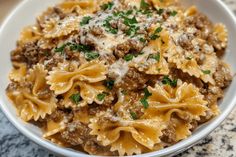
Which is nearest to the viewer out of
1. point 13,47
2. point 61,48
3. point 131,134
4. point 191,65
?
point 131,134

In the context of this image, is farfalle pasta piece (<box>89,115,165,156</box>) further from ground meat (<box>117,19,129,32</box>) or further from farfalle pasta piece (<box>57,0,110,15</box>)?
farfalle pasta piece (<box>57,0,110,15</box>)

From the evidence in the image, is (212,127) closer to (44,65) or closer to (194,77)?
(194,77)

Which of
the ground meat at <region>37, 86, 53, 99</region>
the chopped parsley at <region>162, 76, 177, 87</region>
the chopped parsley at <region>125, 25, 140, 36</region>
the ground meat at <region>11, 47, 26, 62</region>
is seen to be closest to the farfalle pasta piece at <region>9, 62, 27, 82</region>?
the ground meat at <region>11, 47, 26, 62</region>

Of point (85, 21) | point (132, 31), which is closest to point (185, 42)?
point (132, 31)

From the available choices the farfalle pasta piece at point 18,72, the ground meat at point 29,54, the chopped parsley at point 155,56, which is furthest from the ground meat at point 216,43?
the farfalle pasta piece at point 18,72

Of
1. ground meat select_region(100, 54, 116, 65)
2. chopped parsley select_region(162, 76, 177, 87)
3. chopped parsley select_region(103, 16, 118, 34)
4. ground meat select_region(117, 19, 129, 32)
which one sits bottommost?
chopped parsley select_region(162, 76, 177, 87)

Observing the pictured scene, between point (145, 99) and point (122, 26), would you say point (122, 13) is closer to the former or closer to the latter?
point (122, 26)
